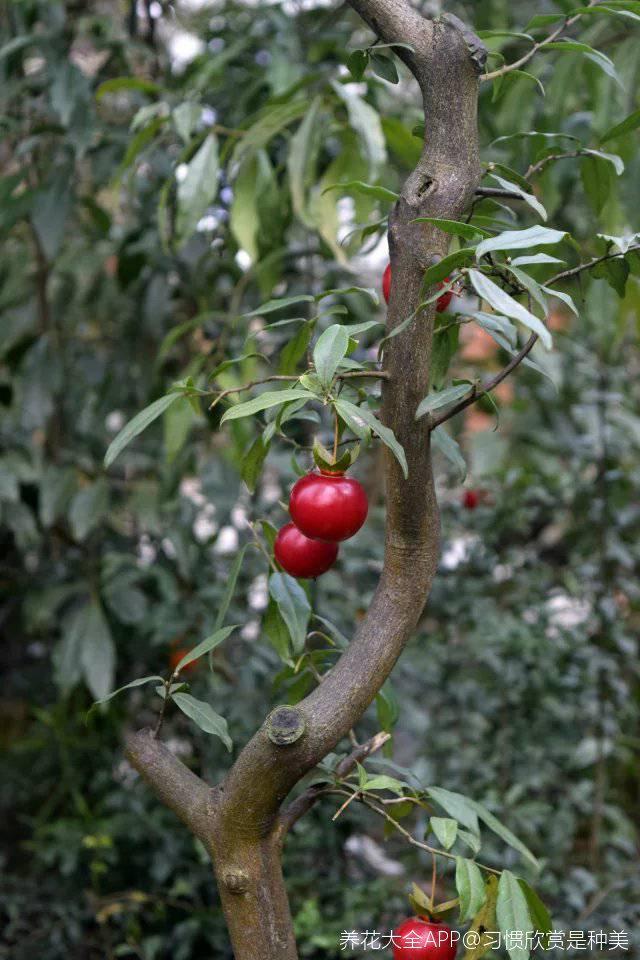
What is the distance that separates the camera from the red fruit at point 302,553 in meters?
0.75

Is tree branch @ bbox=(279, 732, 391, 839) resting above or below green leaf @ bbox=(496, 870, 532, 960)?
above

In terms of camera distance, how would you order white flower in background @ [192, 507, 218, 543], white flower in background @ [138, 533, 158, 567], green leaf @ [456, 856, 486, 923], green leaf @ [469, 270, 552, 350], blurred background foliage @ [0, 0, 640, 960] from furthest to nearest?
white flower in background @ [138, 533, 158, 567] → white flower in background @ [192, 507, 218, 543] → blurred background foliage @ [0, 0, 640, 960] → green leaf @ [456, 856, 486, 923] → green leaf @ [469, 270, 552, 350]

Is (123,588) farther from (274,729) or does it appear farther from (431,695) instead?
(274,729)

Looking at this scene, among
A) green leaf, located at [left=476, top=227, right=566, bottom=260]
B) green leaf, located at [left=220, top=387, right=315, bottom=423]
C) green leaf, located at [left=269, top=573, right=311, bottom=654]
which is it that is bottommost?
green leaf, located at [left=269, top=573, right=311, bottom=654]

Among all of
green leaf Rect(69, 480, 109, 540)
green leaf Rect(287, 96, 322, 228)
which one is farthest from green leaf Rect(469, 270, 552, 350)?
green leaf Rect(69, 480, 109, 540)

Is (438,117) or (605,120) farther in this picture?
(605,120)

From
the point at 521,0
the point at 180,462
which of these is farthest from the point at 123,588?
the point at 521,0

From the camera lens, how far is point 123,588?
5.08 ft

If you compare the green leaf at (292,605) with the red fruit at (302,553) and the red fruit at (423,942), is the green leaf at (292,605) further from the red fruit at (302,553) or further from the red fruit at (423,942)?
the red fruit at (423,942)

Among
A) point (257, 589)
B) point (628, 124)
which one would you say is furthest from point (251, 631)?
point (628, 124)

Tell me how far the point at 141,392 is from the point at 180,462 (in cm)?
25

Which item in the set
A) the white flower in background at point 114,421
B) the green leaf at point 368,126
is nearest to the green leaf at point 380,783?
the green leaf at point 368,126

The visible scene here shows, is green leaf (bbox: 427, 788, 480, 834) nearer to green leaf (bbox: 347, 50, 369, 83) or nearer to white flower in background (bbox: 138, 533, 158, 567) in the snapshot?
green leaf (bbox: 347, 50, 369, 83)

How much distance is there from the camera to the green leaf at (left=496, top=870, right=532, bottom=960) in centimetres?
71
